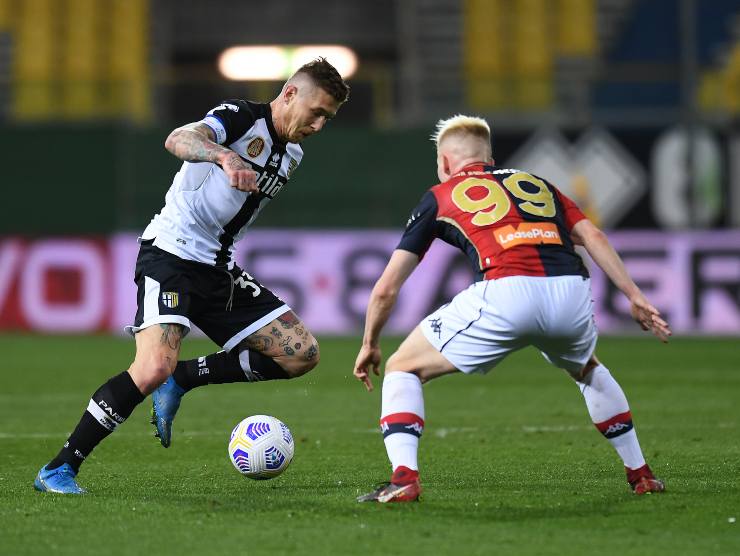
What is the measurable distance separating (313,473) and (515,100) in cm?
1284

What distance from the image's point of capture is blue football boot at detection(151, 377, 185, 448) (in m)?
6.64

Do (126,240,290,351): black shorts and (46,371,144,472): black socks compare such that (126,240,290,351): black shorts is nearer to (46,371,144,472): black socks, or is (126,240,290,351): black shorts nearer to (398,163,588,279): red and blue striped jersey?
(46,371,144,472): black socks

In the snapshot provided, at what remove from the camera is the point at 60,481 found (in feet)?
19.1

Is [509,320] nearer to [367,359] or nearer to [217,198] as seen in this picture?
[367,359]

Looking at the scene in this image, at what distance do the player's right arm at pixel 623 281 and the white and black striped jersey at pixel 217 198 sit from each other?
5.38 feet

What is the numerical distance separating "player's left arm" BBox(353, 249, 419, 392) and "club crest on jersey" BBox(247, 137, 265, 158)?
120cm

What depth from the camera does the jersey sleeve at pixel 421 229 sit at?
541 cm

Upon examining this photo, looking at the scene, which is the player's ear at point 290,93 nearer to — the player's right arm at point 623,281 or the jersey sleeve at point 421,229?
the jersey sleeve at point 421,229

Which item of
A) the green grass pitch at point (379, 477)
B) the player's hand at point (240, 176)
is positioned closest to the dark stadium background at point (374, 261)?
the green grass pitch at point (379, 477)

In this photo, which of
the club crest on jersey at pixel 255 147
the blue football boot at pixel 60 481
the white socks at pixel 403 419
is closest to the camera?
the white socks at pixel 403 419

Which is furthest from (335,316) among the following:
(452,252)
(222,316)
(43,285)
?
(222,316)

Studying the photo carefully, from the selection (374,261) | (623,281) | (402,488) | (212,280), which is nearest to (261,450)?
(212,280)

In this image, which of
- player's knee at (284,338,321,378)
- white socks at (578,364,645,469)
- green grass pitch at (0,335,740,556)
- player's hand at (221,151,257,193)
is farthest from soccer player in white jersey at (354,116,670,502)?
player's knee at (284,338,321,378)

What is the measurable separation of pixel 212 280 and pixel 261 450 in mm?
880
